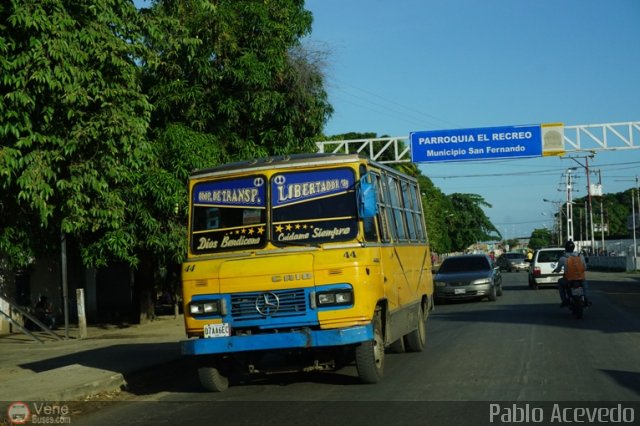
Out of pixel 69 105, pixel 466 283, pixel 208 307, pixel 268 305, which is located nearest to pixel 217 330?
pixel 208 307

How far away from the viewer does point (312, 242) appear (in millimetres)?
9695

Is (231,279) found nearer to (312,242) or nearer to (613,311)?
(312,242)

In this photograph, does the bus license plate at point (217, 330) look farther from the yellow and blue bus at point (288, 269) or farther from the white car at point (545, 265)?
the white car at point (545, 265)

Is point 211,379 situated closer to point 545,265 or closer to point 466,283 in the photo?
point 466,283

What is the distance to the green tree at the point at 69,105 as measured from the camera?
9281 mm

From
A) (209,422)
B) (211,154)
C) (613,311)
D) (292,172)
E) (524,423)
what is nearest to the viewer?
A: (524,423)

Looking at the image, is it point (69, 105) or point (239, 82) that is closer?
point (69, 105)

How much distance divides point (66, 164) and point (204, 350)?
3.28 m

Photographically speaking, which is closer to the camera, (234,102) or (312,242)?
(312,242)

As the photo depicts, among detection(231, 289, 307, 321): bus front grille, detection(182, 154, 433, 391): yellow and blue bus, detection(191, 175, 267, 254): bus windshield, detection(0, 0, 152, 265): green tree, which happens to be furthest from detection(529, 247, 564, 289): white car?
detection(231, 289, 307, 321): bus front grille

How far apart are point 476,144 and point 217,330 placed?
24.6 metres

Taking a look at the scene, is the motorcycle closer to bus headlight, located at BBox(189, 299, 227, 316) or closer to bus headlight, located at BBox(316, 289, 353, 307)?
bus headlight, located at BBox(316, 289, 353, 307)

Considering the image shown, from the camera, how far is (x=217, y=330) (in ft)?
31.0

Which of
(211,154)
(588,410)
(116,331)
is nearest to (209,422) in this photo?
(588,410)
